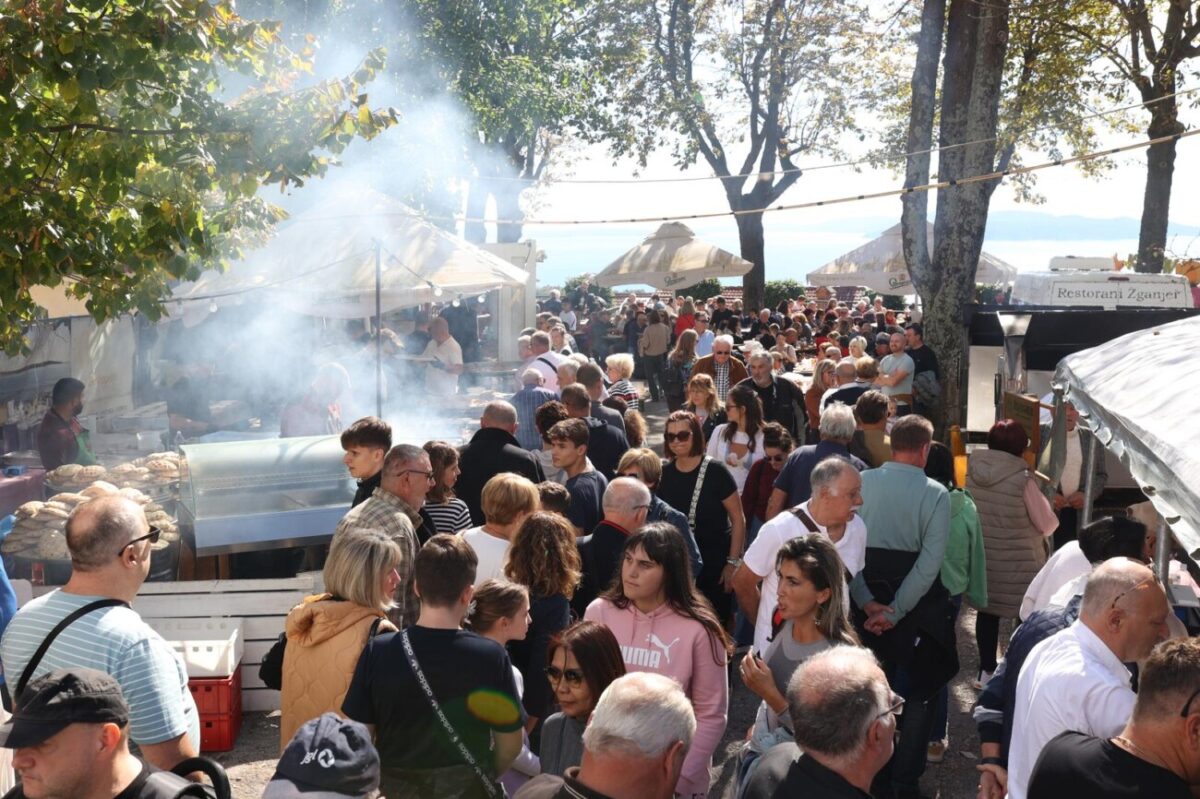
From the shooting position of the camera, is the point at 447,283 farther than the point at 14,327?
Yes

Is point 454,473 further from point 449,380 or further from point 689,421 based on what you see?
point 449,380

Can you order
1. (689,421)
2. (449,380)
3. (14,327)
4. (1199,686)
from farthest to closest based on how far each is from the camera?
(449,380) → (689,421) → (14,327) → (1199,686)

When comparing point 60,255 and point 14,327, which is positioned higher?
point 60,255

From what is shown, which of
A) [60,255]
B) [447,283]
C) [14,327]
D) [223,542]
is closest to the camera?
[60,255]

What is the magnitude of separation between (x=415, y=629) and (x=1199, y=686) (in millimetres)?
2315

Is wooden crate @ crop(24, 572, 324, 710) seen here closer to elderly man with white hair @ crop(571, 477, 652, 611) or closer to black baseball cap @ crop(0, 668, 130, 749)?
elderly man with white hair @ crop(571, 477, 652, 611)

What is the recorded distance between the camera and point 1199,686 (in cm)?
305

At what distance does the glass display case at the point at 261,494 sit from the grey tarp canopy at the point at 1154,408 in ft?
16.3

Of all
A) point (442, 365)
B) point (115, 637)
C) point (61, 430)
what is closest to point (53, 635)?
point (115, 637)

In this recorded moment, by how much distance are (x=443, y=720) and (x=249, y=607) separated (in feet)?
12.3

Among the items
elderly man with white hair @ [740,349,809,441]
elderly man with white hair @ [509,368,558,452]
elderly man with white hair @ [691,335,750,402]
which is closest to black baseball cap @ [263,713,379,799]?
elderly man with white hair @ [509,368,558,452]

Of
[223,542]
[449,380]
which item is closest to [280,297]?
[449,380]

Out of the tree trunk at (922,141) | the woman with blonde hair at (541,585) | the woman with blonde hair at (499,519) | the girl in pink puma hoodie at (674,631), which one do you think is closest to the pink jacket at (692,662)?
the girl in pink puma hoodie at (674,631)

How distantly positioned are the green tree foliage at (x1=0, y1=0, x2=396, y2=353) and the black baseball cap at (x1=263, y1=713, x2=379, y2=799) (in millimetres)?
4217
